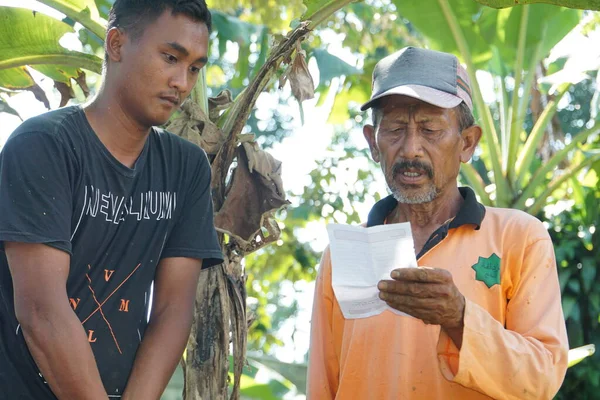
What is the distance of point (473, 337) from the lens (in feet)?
7.25

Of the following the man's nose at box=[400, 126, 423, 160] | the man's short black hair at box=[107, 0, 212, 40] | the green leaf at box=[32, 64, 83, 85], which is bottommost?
the man's nose at box=[400, 126, 423, 160]

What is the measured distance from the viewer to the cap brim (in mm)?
2598

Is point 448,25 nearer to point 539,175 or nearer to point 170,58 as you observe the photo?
point 539,175

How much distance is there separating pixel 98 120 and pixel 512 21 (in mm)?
3542

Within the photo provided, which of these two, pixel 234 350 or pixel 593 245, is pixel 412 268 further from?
pixel 593 245

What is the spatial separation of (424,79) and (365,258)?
29.0 inches

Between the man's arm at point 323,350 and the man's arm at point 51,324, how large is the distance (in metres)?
0.75

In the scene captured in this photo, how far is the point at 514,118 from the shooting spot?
559 centimetres

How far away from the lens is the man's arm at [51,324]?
7.21ft

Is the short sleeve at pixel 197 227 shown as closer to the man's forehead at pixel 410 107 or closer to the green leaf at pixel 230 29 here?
the man's forehead at pixel 410 107

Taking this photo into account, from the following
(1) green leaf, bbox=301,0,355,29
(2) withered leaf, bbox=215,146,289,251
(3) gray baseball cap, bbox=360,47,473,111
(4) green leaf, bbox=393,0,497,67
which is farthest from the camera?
(4) green leaf, bbox=393,0,497,67

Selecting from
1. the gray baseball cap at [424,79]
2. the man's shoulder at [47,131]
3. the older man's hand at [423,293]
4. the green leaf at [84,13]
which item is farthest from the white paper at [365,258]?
the green leaf at [84,13]

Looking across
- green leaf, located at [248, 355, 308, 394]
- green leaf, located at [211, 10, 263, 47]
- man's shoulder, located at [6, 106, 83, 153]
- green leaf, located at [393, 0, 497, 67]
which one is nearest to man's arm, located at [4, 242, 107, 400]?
man's shoulder, located at [6, 106, 83, 153]

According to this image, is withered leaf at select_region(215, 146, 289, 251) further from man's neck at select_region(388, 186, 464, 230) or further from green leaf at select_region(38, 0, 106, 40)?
green leaf at select_region(38, 0, 106, 40)
